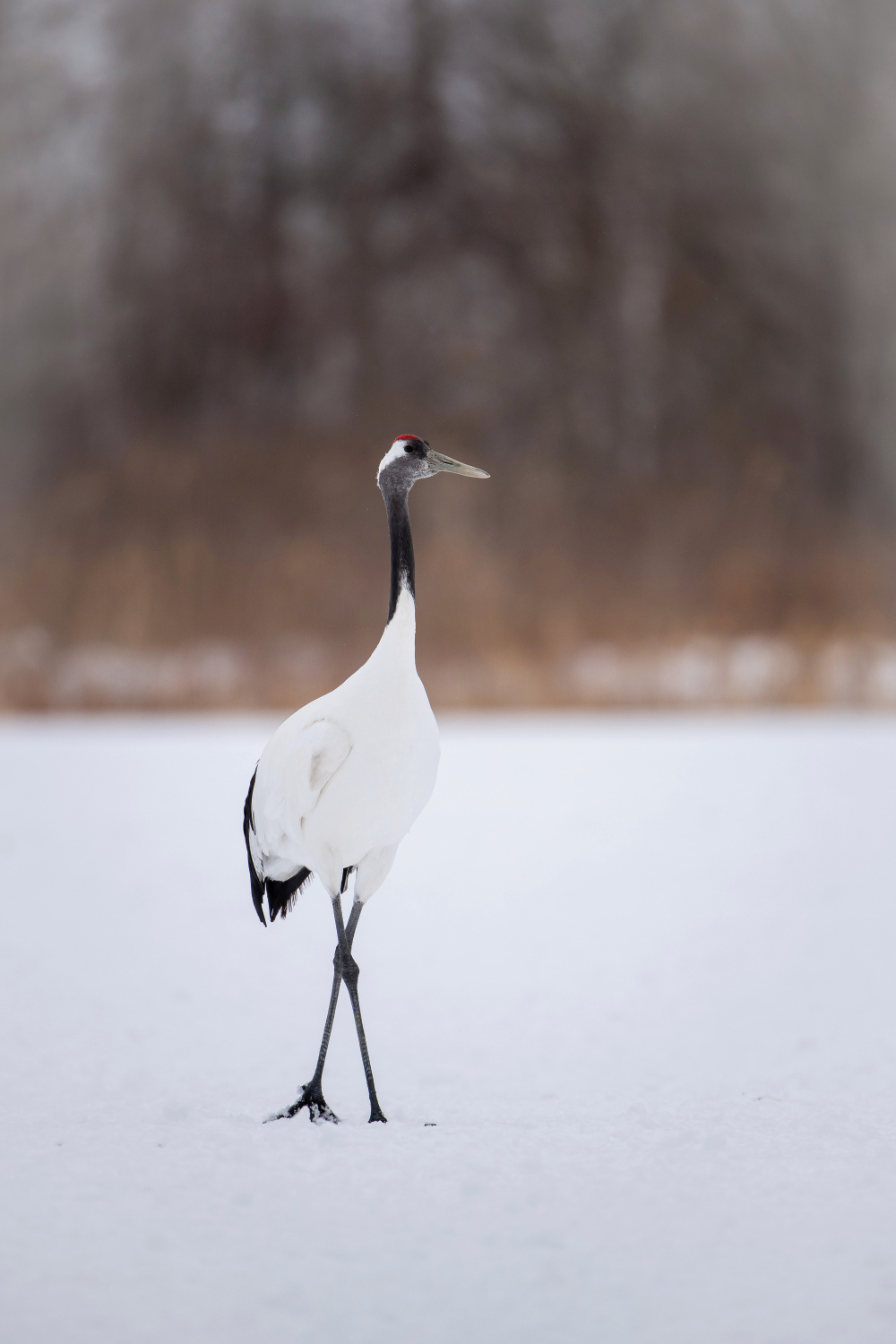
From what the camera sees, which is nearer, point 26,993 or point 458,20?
point 26,993

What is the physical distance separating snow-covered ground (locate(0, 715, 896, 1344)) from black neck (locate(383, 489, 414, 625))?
4.07 ft

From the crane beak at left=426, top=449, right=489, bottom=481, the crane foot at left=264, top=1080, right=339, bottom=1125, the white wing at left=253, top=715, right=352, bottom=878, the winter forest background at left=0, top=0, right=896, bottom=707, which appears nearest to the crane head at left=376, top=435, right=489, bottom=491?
the crane beak at left=426, top=449, right=489, bottom=481

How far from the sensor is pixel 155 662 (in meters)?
11.9

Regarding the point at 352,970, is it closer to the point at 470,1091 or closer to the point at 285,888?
the point at 285,888

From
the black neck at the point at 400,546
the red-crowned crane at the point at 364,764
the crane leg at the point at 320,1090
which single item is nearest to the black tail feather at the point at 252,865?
the red-crowned crane at the point at 364,764

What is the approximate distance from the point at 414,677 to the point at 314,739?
0.87ft

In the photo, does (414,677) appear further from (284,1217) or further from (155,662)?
(155,662)

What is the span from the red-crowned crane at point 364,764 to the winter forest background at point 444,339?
8.95m

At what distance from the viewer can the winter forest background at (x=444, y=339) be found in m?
11.6

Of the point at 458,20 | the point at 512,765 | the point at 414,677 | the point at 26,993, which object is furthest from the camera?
the point at 458,20

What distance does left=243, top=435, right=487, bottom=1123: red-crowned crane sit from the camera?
8.06 ft

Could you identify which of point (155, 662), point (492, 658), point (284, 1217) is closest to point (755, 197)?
point (492, 658)

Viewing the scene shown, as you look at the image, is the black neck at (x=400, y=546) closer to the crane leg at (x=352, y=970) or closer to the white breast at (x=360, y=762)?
the white breast at (x=360, y=762)

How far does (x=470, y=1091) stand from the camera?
2.95m
